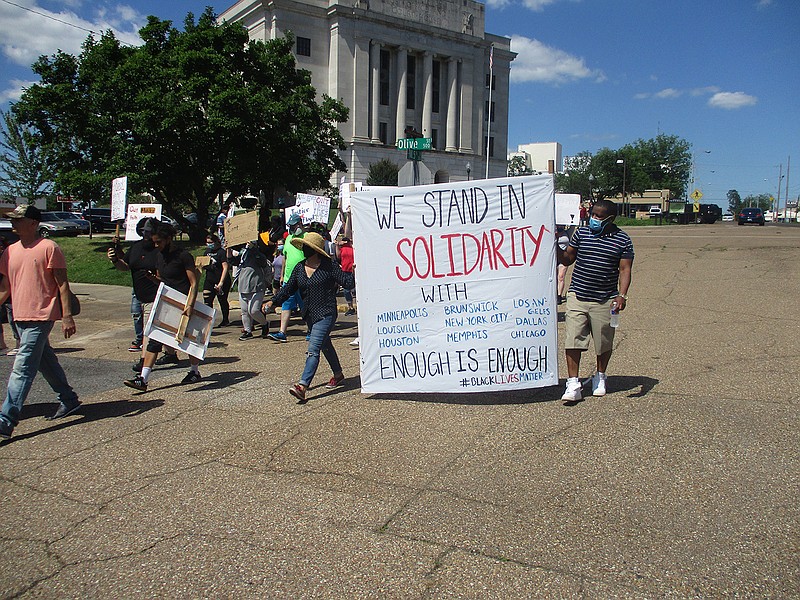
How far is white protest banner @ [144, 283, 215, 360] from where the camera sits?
709cm

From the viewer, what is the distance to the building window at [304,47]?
66250 mm

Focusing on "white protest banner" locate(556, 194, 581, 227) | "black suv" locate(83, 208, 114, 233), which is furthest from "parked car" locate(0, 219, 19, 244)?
"black suv" locate(83, 208, 114, 233)

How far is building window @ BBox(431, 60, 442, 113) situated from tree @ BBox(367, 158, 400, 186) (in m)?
13.3

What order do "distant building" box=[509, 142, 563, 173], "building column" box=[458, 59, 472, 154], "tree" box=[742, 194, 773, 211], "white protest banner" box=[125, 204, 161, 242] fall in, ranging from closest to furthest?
"white protest banner" box=[125, 204, 161, 242], "building column" box=[458, 59, 472, 154], "distant building" box=[509, 142, 563, 173], "tree" box=[742, 194, 773, 211]

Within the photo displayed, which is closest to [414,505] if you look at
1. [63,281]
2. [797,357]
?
[63,281]

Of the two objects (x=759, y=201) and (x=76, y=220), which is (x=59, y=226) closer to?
(x=76, y=220)

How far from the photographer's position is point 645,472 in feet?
15.5

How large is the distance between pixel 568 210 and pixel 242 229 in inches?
262

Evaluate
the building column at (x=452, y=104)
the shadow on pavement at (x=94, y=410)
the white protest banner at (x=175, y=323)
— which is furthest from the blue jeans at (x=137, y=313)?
the building column at (x=452, y=104)

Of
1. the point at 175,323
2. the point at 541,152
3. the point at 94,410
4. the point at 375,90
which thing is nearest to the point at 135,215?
the point at 175,323

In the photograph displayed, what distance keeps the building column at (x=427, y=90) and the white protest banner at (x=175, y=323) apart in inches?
2691

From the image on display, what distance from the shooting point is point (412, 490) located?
454 cm

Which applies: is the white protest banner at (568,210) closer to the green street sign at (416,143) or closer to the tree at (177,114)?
the green street sign at (416,143)

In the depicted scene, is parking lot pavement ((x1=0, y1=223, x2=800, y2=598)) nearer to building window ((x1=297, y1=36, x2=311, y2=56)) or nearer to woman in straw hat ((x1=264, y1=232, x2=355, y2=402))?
woman in straw hat ((x1=264, y1=232, x2=355, y2=402))
